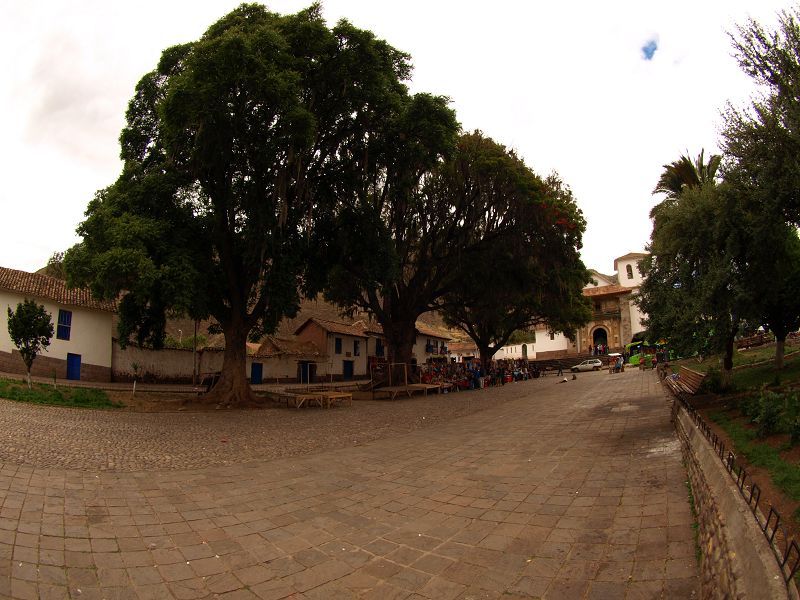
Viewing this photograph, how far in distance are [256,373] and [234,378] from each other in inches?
674

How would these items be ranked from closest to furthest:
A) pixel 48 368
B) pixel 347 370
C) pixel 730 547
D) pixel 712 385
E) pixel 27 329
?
1. pixel 730 547
2. pixel 712 385
3. pixel 27 329
4. pixel 48 368
5. pixel 347 370

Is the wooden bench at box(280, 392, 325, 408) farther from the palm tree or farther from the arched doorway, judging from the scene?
the arched doorway

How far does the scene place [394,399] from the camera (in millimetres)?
20938

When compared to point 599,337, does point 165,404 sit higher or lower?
lower

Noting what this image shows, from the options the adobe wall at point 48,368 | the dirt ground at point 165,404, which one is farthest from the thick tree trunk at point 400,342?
the adobe wall at point 48,368

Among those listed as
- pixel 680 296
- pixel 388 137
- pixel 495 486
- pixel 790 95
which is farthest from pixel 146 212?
pixel 790 95

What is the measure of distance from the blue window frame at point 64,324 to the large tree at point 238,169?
8770 millimetres

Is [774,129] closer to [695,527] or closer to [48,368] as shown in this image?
[695,527]

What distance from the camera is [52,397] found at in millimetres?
14047

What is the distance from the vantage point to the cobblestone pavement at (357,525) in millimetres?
3414

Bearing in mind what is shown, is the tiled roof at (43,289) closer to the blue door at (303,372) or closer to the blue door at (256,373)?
the blue door at (256,373)

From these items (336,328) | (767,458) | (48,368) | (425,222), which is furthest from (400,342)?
(767,458)

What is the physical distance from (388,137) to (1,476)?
14.4m

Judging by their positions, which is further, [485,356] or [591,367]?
[591,367]
